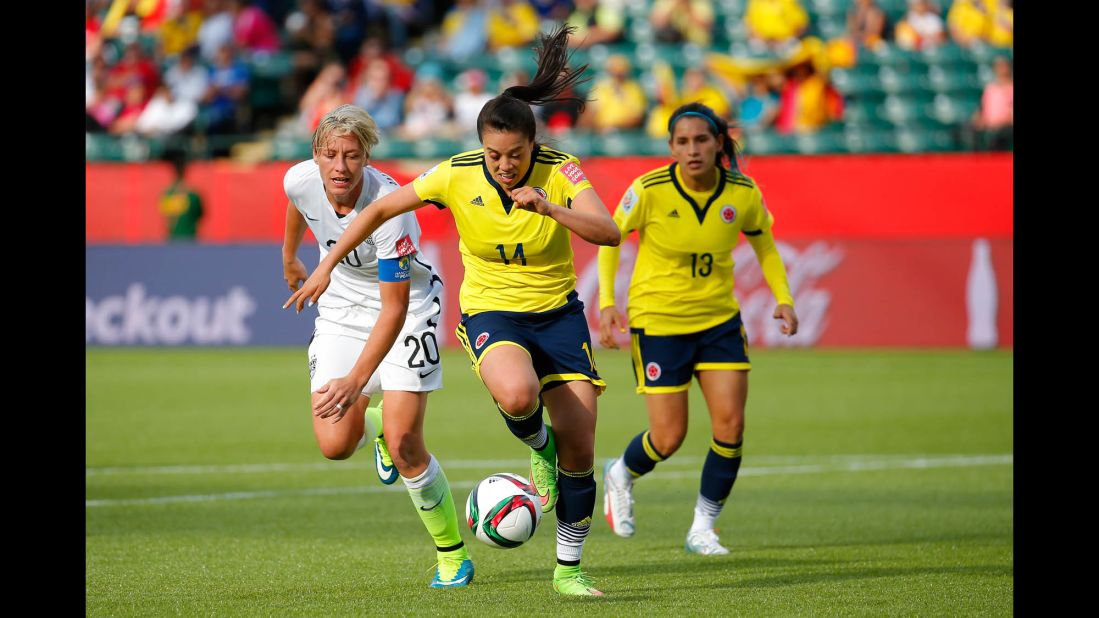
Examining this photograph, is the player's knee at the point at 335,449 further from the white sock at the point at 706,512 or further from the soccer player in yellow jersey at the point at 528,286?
the white sock at the point at 706,512

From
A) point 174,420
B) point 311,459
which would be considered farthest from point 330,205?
point 174,420

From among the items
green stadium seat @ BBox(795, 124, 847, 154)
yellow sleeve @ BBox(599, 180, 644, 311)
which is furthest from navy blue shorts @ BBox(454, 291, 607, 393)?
green stadium seat @ BBox(795, 124, 847, 154)

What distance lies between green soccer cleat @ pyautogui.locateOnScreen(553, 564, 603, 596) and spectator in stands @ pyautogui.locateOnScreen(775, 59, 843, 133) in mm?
15481

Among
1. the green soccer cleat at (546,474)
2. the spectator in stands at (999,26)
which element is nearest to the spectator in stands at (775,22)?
the spectator in stands at (999,26)

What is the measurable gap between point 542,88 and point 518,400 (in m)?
1.43

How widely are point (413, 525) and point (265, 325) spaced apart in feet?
39.7

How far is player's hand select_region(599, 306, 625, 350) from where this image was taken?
23.9ft

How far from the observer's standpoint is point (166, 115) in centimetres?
2380

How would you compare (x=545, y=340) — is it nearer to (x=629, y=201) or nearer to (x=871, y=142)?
(x=629, y=201)

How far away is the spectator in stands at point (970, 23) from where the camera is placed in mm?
22000

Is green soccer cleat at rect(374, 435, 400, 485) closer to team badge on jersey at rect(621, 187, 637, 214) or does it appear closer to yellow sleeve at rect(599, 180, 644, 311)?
yellow sleeve at rect(599, 180, 644, 311)

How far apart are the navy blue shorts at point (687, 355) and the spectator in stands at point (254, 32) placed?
18.6 metres

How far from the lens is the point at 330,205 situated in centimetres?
675
